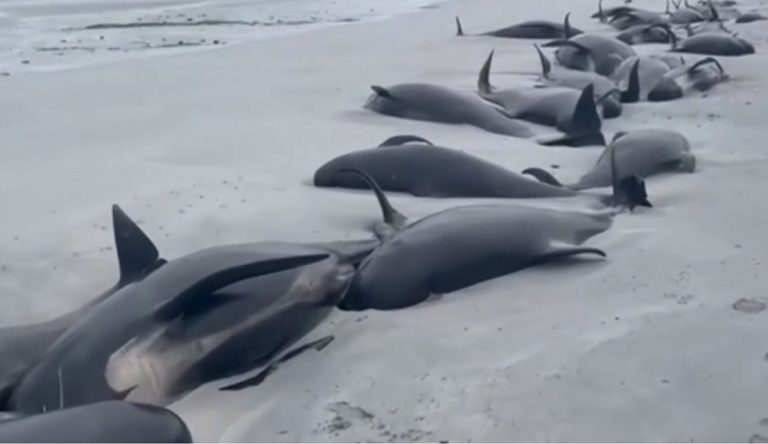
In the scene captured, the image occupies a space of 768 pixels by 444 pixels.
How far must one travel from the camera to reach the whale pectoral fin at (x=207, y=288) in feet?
10.6

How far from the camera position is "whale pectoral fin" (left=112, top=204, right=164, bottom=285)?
3592 mm

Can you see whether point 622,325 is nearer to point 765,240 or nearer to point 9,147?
point 765,240

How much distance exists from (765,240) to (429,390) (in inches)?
64.9

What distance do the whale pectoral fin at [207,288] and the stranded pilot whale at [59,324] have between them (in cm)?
33

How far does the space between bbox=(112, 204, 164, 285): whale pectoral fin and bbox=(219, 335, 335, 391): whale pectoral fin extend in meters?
0.52

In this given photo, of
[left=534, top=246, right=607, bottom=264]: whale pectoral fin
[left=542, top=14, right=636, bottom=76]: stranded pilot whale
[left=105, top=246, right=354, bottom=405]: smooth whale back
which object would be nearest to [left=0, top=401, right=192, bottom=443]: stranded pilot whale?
[left=105, top=246, right=354, bottom=405]: smooth whale back

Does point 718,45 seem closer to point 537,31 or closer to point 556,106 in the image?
point 537,31

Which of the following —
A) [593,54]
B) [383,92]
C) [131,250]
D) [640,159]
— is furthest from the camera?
[593,54]

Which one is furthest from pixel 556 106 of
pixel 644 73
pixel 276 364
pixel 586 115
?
pixel 276 364

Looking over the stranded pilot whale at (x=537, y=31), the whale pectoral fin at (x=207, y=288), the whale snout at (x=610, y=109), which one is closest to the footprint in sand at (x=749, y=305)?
the whale pectoral fin at (x=207, y=288)

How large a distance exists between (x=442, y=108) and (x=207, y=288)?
3.51 metres

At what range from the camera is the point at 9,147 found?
617 cm

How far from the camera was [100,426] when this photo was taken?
2.62 meters

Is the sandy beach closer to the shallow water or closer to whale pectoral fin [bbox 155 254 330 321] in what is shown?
whale pectoral fin [bbox 155 254 330 321]
